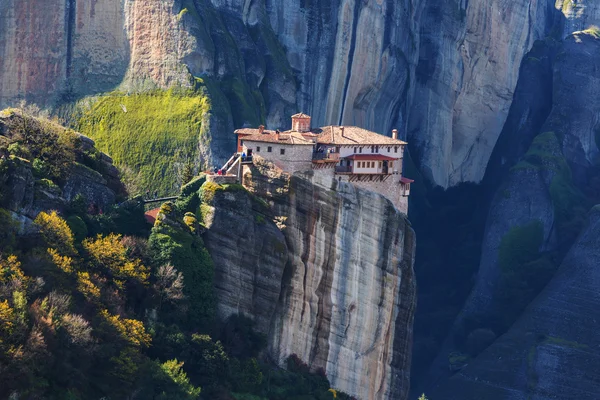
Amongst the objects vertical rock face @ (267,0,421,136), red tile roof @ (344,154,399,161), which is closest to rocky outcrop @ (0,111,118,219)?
red tile roof @ (344,154,399,161)

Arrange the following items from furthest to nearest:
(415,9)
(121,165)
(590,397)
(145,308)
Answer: (415,9) → (590,397) → (121,165) → (145,308)

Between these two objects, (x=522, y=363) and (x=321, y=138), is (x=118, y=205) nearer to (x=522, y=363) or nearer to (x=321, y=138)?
(x=321, y=138)

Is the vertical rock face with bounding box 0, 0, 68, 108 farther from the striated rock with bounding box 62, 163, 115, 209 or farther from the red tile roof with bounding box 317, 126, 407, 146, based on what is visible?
the striated rock with bounding box 62, 163, 115, 209

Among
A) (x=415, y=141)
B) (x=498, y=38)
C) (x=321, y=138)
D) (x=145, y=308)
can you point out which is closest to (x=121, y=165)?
(x=321, y=138)

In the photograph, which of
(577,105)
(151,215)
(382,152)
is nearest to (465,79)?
(577,105)

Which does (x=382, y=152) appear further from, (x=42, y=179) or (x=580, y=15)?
(x=580, y=15)

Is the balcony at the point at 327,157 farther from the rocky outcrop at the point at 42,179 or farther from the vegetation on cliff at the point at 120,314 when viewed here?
the rocky outcrop at the point at 42,179

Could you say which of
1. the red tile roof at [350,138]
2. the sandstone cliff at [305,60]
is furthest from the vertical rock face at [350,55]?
the red tile roof at [350,138]
